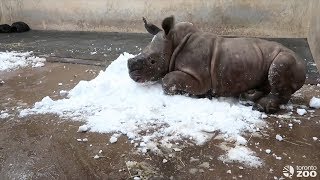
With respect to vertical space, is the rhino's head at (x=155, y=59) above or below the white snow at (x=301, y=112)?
above

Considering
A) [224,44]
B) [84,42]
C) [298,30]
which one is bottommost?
[84,42]

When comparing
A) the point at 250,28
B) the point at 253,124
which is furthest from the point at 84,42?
the point at 253,124

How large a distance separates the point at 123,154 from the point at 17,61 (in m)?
3.55

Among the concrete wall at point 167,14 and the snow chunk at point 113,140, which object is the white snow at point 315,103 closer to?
the snow chunk at point 113,140

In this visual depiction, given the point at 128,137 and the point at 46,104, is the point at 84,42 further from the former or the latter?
the point at 128,137

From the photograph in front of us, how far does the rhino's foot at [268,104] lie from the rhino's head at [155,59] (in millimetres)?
909

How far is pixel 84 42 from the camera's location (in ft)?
23.9

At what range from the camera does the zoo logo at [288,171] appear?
2318 millimetres

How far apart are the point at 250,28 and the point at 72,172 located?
5.74 meters

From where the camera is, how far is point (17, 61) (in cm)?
551

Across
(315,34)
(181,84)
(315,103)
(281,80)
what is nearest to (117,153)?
(181,84)

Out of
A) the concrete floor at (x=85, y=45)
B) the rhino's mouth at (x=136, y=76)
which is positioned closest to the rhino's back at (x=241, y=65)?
the rhino's mouth at (x=136, y=76)

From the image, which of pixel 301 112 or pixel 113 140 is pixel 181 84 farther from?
pixel 301 112

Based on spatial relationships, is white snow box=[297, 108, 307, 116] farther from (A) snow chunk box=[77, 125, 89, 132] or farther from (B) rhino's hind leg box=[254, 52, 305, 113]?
(A) snow chunk box=[77, 125, 89, 132]
